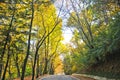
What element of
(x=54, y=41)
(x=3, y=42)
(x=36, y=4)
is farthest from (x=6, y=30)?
(x=54, y=41)

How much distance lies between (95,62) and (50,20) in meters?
11.8

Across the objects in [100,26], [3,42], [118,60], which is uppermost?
[100,26]

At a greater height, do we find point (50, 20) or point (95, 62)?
point (50, 20)

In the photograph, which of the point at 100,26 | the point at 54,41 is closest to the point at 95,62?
the point at 100,26

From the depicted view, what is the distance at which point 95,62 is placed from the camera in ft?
104

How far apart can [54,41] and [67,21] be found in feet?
41.9

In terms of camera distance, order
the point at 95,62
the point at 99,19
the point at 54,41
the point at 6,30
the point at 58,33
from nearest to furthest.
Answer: the point at 6,30 < the point at 95,62 < the point at 99,19 < the point at 58,33 < the point at 54,41

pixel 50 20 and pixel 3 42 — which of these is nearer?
pixel 3 42

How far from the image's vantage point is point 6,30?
2492 cm

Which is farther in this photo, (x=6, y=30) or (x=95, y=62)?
(x=95, y=62)

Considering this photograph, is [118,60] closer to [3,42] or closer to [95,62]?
[95,62]

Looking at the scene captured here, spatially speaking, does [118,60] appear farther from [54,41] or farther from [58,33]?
[54,41]

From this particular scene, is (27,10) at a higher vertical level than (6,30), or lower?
higher

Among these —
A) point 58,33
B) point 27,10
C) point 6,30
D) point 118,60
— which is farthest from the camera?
point 58,33
